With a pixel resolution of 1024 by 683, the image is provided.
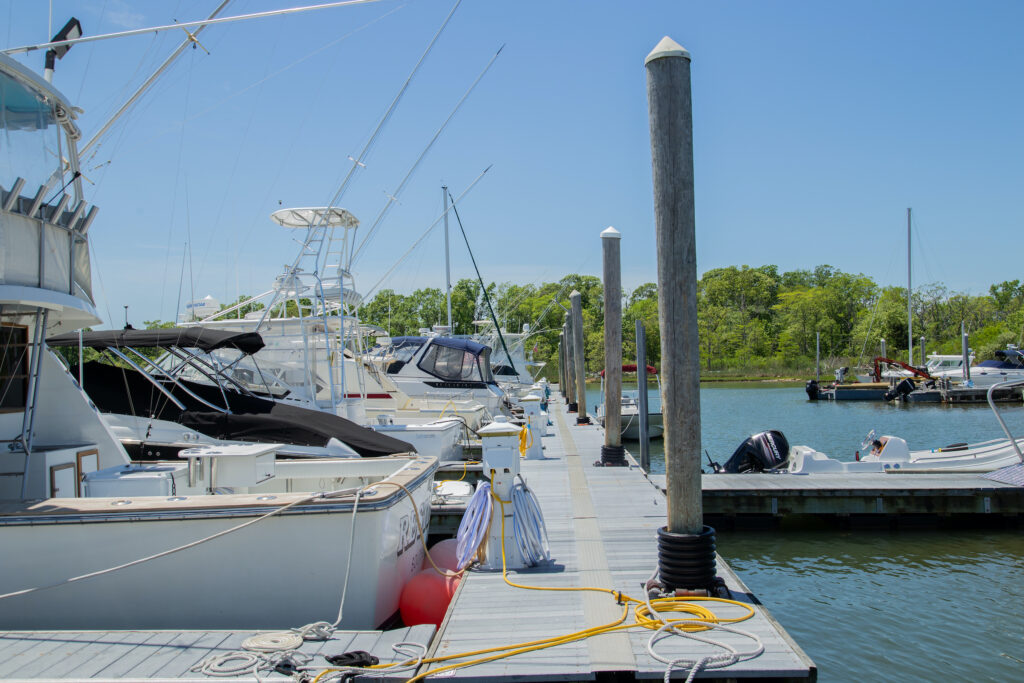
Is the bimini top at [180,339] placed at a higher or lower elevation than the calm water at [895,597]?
higher

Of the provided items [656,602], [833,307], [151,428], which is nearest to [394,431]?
[151,428]

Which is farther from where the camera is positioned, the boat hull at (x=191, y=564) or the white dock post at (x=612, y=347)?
the white dock post at (x=612, y=347)

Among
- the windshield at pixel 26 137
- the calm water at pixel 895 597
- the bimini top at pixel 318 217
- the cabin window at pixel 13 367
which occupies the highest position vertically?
the bimini top at pixel 318 217

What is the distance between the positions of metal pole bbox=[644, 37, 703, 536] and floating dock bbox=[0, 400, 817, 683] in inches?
38.8

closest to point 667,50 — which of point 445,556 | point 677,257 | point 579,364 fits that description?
point 677,257

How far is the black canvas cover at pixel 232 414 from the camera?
998cm

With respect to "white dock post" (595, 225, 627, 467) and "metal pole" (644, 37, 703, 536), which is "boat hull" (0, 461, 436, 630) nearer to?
"metal pole" (644, 37, 703, 536)

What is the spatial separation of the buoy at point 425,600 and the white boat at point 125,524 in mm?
142

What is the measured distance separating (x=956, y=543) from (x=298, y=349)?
40.6ft

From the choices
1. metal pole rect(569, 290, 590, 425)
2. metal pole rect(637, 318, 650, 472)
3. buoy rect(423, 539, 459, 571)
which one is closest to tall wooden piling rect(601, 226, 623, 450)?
metal pole rect(637, 318, 650, 472)

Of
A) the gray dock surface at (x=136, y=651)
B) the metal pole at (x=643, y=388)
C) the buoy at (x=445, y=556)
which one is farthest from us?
the metal pole at (x=643, y=388)

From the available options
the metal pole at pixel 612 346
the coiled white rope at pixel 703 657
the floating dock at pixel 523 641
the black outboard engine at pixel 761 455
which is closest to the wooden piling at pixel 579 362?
the black outboard engine at pixel 761 455

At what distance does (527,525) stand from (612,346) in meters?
A: 6.88

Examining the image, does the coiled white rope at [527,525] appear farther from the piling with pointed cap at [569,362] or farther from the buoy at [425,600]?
the piling with pointed cap at [569,362]
